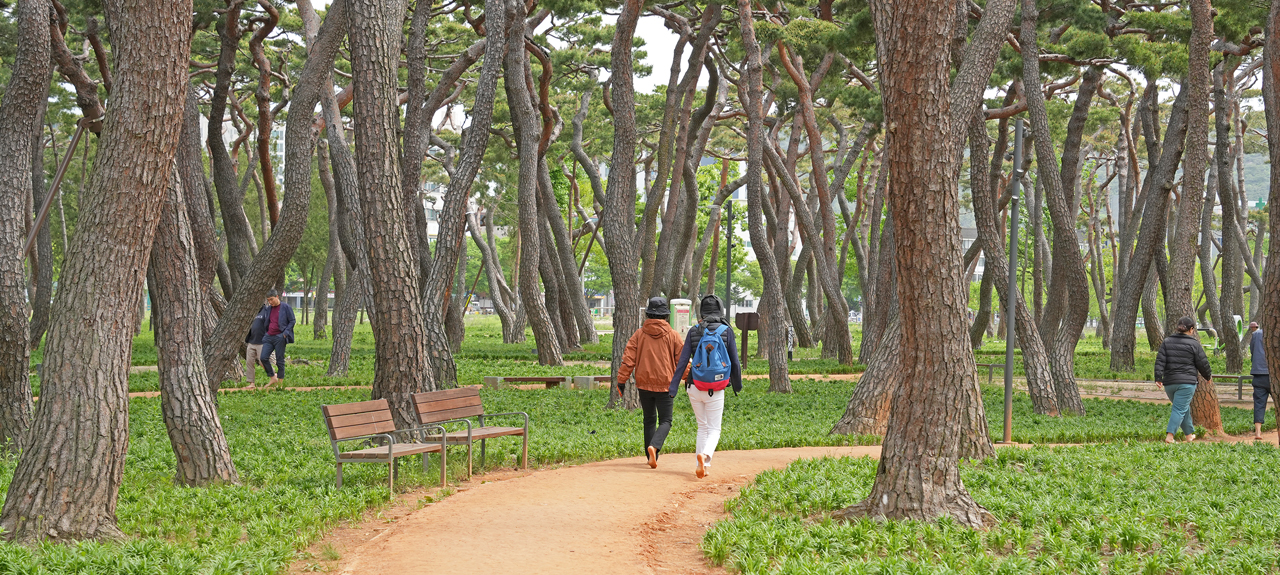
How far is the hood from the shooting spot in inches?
346

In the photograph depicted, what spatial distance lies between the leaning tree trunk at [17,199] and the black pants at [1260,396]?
12.7 metres

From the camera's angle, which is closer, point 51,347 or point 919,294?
point 51,347

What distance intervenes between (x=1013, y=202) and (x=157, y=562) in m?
7.96

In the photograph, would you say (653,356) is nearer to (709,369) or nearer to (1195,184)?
(709,369)

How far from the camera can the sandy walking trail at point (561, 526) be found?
18.8 feet

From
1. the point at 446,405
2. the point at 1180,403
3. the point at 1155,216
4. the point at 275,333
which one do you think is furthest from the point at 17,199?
the point at 1155,216

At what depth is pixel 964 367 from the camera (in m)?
6.97

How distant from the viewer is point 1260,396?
12141mm

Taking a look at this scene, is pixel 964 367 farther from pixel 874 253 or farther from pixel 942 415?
pixel 874 253

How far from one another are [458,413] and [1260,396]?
30.6 feet

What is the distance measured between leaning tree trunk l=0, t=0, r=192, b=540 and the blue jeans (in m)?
10.1

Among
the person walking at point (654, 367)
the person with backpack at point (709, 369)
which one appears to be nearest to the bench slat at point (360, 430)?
the person walking at point (654, 367)

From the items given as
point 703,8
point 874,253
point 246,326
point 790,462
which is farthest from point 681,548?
point 874,253

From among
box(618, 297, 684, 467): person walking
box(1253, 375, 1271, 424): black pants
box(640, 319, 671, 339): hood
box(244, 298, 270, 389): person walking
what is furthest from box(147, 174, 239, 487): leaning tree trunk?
box(1253, 375, 1271, 424): black pants
